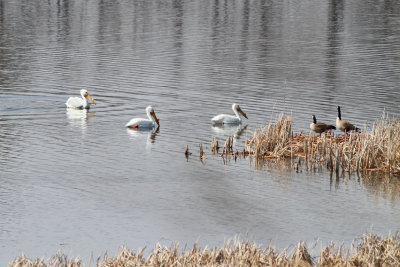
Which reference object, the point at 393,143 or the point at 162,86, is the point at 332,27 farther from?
the point at 393,143

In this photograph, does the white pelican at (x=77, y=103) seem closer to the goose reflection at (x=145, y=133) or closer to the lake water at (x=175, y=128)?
the lake water at (x=175, y=128)

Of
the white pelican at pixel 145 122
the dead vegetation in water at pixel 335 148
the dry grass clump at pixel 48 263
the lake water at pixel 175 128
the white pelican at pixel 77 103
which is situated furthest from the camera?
the white pelican at pixel 77 103

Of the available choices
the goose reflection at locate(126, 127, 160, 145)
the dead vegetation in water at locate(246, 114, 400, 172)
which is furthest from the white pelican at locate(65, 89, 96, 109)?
the dead vegetation in water at locate(246, 114, 400, 172)

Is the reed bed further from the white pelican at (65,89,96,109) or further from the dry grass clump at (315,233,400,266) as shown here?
the white pelican at (65,89,96,109)

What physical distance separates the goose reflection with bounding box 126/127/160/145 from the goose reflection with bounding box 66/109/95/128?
207cm

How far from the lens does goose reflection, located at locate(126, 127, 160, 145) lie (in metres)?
29.4

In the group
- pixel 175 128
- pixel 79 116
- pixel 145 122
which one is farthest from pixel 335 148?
pixel 79 116

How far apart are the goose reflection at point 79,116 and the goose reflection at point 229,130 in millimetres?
4809

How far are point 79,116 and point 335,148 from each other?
11.9 m

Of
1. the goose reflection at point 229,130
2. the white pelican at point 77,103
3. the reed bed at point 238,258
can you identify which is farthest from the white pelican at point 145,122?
the reed bed at point 238,258

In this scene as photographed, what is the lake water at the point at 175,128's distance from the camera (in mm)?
19562

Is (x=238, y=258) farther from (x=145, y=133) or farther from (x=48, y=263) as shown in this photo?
(x=145, y=133)

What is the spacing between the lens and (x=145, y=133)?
30094mm

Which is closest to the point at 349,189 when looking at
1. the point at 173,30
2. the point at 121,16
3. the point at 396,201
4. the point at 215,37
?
the point at 396,201
